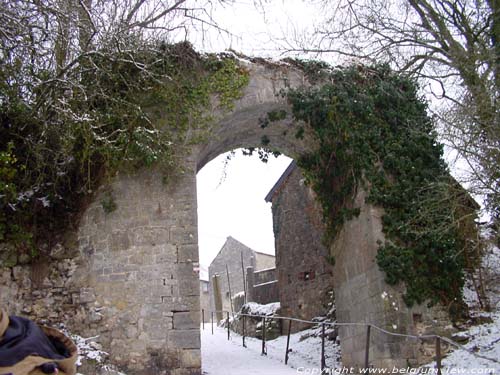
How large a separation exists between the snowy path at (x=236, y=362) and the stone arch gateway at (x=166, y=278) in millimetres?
1066

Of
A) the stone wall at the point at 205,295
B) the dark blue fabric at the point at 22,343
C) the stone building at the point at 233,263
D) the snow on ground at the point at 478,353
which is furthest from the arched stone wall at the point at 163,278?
the stone wall at the point at 205,295

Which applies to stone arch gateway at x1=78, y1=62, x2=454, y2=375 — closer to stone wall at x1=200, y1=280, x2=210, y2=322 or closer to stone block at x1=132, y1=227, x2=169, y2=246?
stone block at x1=132, y1=227, x2=169, y2=246

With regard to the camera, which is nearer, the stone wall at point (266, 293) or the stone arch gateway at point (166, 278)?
the stone arch gateway at point (166, 278)

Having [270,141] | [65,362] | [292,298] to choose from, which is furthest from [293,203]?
[65,362]

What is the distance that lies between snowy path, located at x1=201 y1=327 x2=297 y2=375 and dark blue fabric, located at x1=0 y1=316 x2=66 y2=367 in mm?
6448

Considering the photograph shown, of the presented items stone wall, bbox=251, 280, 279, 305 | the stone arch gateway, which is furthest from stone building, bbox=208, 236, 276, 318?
the stone arch gateway

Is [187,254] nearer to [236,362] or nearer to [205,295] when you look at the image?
[236,362]

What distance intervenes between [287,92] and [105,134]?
3.12 m

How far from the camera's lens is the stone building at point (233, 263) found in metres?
34.3

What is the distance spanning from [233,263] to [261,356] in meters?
25.2

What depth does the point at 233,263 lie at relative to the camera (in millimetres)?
35469

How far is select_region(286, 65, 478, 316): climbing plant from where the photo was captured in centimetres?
847

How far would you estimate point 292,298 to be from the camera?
15.6 metres

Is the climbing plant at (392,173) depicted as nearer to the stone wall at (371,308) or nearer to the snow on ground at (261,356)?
the stone wall at (371,308)
